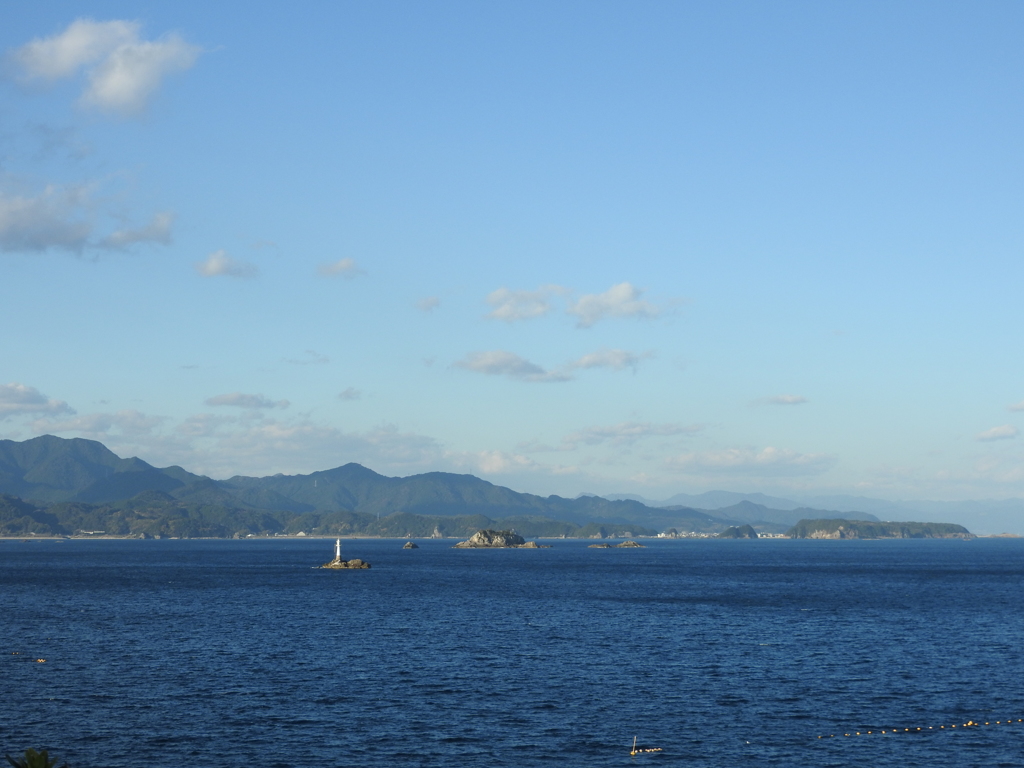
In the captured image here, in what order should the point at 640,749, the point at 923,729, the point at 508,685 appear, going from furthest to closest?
the point at 508,685 < the point at 923,729 < the point at 640,749

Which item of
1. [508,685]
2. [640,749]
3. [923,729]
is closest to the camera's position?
[640,749]

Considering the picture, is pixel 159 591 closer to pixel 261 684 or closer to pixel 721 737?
pixel 261 684

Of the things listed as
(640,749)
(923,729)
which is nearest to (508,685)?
(640,749)

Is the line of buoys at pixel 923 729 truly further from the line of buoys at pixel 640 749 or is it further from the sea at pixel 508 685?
the line of buoys at pixel 640 749

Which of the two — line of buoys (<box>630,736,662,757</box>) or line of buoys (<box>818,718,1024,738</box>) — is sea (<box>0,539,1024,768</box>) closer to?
line of buoys (<box>818,718,1024,738</box>)

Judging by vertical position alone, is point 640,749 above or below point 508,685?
above

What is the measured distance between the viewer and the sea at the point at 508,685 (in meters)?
56.5

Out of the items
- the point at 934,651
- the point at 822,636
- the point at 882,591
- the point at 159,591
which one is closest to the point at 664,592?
the point at 882,591

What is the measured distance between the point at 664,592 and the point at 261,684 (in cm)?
10956

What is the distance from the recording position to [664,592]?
172500 mm

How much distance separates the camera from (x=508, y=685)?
248 ft

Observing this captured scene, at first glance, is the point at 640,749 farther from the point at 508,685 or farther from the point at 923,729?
the point at 508,685

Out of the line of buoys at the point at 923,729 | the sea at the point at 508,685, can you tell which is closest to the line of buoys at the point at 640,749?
the sea at the point at 508,685

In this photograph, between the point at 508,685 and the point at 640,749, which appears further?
the point at 508,685
